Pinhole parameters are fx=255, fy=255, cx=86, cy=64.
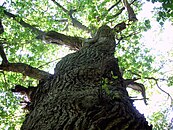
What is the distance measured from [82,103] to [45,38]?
5.40 m

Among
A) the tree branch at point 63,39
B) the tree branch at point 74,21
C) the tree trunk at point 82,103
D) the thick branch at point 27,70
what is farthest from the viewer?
the tree branch at point 74,21

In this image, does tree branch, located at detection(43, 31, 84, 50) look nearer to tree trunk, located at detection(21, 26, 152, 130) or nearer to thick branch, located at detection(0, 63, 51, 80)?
thick branch, located at detection(0, 63, 51, 80)

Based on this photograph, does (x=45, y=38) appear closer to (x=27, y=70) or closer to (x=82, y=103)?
(x=27, y=70)

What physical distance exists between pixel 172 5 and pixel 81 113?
64.8 inches

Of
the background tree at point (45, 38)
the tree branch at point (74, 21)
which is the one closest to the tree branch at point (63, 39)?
the background tree at point (45, 38)

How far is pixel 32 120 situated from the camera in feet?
10.1

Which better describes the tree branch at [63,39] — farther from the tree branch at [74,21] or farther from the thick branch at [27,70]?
the tree branch at [74,21]

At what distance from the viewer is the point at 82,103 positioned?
3.13m

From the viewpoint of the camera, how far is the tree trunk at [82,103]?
2779 millimetres

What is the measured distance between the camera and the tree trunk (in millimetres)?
2779

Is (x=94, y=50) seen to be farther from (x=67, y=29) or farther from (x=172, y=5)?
(x=67, y=29)

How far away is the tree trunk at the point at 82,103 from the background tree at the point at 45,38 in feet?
6.67

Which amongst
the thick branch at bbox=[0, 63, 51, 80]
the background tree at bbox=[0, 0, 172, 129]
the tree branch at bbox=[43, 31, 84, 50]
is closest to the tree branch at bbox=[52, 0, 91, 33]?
the background tree at bbox=[0, 0, 172, 129]

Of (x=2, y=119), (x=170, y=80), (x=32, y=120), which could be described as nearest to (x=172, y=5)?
(x=32, y=120)
